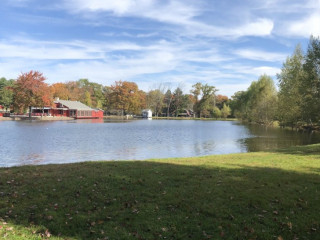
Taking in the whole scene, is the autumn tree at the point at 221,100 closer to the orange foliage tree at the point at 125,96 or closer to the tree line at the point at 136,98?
the tree line at the point at 136,98

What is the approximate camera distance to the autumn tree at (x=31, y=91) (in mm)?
70125

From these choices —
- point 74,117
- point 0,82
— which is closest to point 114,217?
point 74,117

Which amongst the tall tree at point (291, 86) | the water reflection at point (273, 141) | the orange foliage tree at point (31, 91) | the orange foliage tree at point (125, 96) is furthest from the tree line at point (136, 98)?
the water reflection at point (273, 141)

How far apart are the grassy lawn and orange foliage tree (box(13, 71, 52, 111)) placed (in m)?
66.9

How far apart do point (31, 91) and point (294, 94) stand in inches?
2414

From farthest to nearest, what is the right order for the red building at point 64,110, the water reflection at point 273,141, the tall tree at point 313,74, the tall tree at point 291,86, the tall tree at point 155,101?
the tall tree at point 155,101, the red building at point 64,110, the tall tree at point 291,86, the tall tree at point 313,74, the water reflection at point 273,141

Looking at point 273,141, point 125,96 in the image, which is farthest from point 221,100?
point 273,141

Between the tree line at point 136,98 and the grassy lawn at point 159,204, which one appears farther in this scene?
the tree line at point 136,98

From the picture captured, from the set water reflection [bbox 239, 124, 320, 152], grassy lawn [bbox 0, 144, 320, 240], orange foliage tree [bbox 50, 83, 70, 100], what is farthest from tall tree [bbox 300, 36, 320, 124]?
orange foliage tree [bbox 50, 83, 70, 100]

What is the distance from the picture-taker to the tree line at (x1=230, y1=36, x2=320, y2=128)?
2825 cm

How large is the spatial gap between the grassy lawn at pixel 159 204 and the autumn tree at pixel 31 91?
6693 cm

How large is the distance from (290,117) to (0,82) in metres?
89.3

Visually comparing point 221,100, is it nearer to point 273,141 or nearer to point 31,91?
point 31,91

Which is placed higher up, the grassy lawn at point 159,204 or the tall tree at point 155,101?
the tall tree at point 155,101
